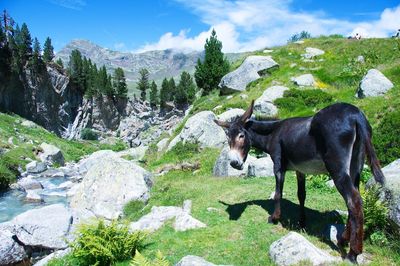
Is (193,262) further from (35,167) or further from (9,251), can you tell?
(35,167)

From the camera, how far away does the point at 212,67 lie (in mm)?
57656

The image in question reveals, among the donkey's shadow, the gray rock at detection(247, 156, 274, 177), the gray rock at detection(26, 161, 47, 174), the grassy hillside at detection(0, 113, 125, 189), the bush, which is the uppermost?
the gray rock at detection(247, 156, 274, 177)

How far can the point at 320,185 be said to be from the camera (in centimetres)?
1559

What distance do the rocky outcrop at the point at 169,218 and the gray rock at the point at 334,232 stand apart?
12.5 ft

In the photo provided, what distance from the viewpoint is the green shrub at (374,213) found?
9539 millimetres

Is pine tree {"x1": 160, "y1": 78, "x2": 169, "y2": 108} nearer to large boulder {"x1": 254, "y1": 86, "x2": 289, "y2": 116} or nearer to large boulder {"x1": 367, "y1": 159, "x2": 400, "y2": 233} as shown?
large boulder {"x1": 254, "y1": 86, "x2": 289, "y2": 116}

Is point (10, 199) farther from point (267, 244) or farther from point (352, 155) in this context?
point (352, 155)

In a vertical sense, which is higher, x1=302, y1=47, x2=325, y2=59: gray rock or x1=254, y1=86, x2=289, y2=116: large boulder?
x1=302, y1=47, x2=325, y2=59: gray rock

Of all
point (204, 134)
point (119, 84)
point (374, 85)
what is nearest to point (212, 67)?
point (204, 134)

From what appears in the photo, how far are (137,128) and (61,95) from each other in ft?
126

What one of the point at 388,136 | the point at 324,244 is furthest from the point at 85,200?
the point at 388,136

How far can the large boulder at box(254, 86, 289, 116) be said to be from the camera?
2839cm

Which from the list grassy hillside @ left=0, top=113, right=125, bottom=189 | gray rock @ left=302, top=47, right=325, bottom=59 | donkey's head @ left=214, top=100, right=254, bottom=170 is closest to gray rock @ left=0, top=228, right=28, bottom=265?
donkey's head @ left=214, top=100, right=254, bottom=170

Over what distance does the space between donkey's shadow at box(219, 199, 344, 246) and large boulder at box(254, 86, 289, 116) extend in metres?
15.1
